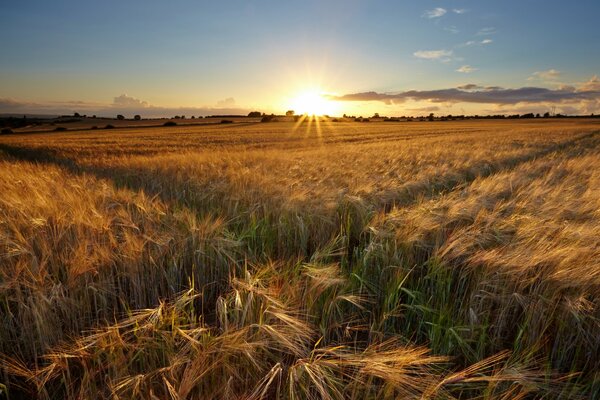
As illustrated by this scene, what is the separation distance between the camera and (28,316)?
6.28 ft

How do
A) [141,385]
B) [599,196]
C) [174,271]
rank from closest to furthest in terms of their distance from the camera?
[141,385]
[174,271]
[599,196]

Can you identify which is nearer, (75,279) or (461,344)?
(461,344)

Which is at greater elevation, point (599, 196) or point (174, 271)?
point (599, 196)

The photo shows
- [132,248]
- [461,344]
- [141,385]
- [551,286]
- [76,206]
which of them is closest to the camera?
[141,385]

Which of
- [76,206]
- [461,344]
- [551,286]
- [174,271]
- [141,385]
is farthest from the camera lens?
[76,206]

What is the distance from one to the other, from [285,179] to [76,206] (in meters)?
3.32

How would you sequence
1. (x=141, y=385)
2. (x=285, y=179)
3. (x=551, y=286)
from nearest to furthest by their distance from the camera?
1. (x=141, y=385)
2. (x=551, y=286)
3. (x=285, y=179)

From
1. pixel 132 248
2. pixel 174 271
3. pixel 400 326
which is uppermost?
pixel 132 248

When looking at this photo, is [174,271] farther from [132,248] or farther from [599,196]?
[599,196]

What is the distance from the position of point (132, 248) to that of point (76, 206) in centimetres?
153

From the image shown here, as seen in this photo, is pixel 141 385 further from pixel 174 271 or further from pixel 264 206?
pixel 264 206

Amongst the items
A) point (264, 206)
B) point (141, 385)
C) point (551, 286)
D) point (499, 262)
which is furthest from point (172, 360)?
point (264, 206)

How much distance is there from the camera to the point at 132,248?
7.84 ft

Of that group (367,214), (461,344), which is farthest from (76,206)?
(461,344)
